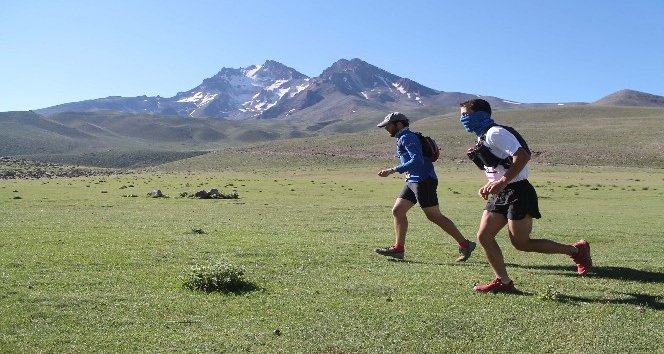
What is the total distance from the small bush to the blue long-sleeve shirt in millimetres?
4264

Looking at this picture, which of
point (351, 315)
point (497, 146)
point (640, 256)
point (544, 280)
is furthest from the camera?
point (640, 256)

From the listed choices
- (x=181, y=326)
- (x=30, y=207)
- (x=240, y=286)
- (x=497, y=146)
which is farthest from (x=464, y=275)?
(x=30, y=207)

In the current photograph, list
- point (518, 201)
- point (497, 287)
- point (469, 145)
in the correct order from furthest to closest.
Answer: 1. point (469, 145)
2. point (497, 287)
3. point (518, 201)

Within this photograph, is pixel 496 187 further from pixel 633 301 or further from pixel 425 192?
pixel 425 192

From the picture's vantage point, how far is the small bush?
8.07 m

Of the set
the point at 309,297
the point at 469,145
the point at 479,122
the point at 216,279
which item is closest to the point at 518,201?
the point at 479,122

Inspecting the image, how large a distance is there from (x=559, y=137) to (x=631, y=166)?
31464 millimetres

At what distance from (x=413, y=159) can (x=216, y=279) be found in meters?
4.84

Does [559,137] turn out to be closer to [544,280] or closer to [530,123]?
[530,123]

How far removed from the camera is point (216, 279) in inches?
317

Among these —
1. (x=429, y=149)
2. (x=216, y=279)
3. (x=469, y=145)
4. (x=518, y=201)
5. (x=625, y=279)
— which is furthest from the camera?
(x=469, y=145)

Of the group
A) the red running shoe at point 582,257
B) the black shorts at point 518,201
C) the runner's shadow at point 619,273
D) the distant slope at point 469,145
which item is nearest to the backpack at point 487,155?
the black shorts at point 518,201

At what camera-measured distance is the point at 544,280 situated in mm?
9188

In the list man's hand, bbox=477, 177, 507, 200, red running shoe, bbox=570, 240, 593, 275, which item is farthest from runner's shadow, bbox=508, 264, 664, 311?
man's hand, bbox=477, 177, 507, 200
